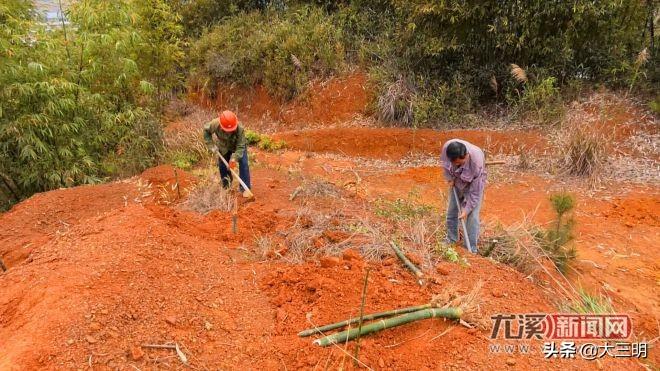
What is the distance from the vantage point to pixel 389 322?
2.50 m

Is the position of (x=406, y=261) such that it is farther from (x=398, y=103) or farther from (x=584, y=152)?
(x=398, y=103)

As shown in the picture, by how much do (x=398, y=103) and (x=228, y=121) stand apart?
4.81 m

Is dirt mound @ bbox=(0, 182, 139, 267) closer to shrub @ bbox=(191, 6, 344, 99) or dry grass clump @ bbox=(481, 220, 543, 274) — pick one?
dry grass clump @ bbox=(481, 220, 543, 274)

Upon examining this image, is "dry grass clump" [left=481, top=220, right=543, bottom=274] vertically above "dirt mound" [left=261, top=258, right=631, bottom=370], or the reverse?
"dirt mound" [left=261, top=258, right=631, bottom=370]

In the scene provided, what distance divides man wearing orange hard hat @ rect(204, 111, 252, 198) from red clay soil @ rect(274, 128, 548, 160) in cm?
370

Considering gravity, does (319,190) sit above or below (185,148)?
above

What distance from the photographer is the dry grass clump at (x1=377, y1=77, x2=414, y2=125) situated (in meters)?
8.63

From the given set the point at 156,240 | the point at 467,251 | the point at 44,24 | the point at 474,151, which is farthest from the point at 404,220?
the point at 44,24

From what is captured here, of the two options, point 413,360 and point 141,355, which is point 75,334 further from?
point 413,360

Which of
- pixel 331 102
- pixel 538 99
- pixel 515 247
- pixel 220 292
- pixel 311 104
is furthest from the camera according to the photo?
pixel 311 104

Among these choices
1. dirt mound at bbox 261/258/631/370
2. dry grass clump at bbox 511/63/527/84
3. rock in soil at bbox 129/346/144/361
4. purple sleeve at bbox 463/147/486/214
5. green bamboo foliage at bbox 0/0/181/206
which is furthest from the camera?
dry grass clump at bbox 511/63/527/84

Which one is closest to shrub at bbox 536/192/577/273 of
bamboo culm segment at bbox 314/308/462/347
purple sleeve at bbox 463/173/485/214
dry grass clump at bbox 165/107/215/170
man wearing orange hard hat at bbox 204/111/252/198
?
purple sleeve at bbox 463/173/485/214

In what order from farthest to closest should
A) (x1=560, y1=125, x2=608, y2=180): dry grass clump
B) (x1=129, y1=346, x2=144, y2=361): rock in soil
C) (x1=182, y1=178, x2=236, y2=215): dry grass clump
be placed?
(x1=560, y1=125, x2=608, y2=180): dry grass clump, (x1=182, y1=178, x2=236, y2=215): dry grass clump, (x1=129, y1=346, x2=144, y2=361): rock in soil

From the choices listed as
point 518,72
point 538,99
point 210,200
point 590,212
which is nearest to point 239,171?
point 210,200
